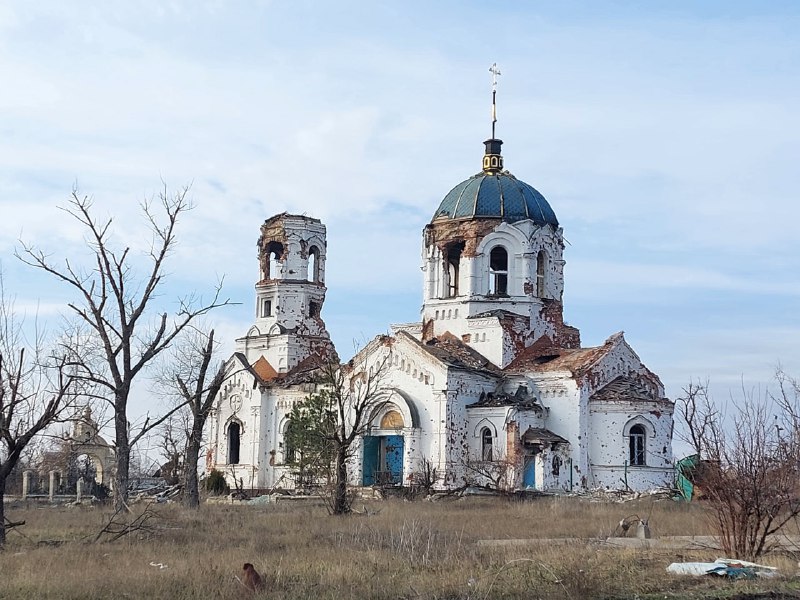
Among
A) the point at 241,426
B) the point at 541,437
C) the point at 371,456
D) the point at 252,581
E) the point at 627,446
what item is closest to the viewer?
the point at 252,581

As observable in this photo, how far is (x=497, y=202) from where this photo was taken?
38.2m

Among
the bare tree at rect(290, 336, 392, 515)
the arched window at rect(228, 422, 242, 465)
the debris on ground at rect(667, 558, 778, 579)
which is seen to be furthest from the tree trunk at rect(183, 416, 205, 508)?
the debris on ground at rect(667, 558, 778, 579)

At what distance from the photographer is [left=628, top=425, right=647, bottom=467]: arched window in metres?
33.7

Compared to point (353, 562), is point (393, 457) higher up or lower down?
higher up

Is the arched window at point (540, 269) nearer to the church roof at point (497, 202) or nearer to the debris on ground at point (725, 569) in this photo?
the church roof at point (497, 202)

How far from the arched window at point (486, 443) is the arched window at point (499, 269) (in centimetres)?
572

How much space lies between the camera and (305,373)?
41.2 meters

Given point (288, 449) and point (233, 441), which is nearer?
point (288, 449)

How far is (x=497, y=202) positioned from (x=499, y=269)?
8.20 feet

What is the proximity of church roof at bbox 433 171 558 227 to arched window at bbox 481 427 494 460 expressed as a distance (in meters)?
8.04

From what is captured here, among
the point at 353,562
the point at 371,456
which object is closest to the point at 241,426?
the point at 371,456

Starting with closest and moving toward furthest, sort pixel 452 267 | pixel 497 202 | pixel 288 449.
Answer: pixel 288 449, pixel 497 202, pixel 452 267

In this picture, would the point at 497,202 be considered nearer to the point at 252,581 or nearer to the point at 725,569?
the point at 725,569

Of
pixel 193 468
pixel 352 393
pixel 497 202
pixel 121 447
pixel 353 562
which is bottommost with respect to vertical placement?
pixel 353 562
